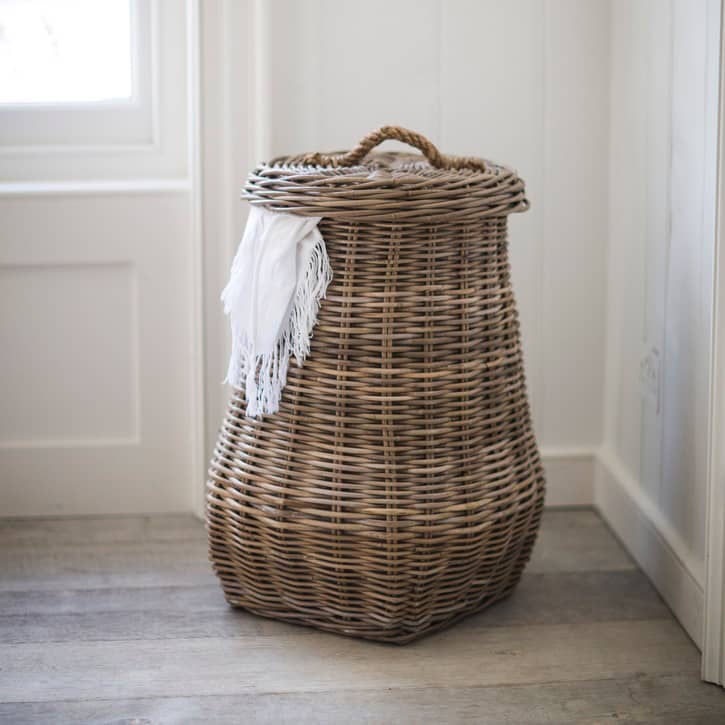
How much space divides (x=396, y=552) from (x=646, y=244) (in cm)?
68

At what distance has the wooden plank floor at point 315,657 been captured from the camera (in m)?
1.23

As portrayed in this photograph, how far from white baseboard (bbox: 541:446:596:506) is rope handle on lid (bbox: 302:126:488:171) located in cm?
64

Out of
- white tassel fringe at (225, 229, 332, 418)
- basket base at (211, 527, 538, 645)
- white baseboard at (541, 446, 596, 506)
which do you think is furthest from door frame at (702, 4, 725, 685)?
white baseboard at (541, 446, 596, 506)

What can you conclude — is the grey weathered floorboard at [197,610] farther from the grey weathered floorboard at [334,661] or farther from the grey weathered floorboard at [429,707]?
the grey weathered floorboard at [429,707]

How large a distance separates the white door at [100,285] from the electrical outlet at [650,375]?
78 cm

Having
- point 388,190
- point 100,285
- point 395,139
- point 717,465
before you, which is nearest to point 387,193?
point 388,190

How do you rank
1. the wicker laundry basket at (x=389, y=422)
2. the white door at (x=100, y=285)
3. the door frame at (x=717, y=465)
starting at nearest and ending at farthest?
the door frame at (x=717, y=465)
the wicker laundry basket at (x=389, y=422)
the white door at (x=100, y=285)

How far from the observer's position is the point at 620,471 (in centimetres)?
180

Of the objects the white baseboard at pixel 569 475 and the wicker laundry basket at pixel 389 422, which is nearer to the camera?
the wicker laundry basket at pixel 389 422

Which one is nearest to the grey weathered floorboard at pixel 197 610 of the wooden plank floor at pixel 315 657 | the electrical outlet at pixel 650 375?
the wooden plank floor at pixel 315 657

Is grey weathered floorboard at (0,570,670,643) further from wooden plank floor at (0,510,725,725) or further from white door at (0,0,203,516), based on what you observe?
white door at (0,0,203,516)

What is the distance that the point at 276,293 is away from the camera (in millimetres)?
1332

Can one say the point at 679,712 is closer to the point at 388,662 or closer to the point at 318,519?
the point at 388,662

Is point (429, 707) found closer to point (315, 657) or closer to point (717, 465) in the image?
point (315, 657)
